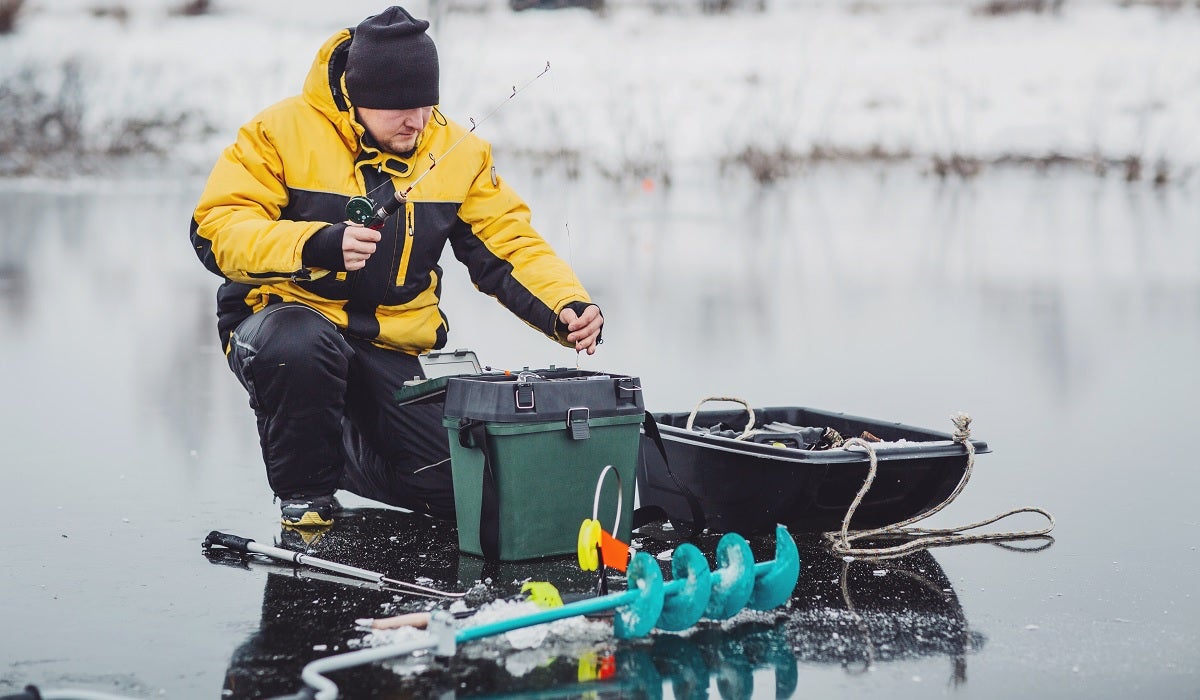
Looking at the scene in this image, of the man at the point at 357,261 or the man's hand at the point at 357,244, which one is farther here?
the man at the point at 357,261

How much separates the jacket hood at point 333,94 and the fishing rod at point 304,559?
1032 mm

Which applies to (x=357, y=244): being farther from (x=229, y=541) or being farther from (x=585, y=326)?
(x=229, y=541)

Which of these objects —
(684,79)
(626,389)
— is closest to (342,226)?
(626,389)

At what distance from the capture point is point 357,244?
333cm

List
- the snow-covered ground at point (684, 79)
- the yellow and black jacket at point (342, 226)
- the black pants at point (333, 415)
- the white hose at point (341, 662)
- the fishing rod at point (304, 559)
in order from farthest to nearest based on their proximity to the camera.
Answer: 1. the snow-covered ground at point (684, 79)
2. the black pants at point (333, 415)
3. the yellow and black jacket at point (342, 226)
4. the fishing rod at point (304, 559)
5. the white hose at point (341, 662)

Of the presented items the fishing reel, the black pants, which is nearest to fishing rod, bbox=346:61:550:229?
the fishing reel

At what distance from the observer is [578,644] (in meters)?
2.72

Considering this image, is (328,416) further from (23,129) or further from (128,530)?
(23,129)

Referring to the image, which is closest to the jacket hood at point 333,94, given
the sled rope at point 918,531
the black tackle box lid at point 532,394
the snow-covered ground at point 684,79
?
the black tackle box lid at point 532,394

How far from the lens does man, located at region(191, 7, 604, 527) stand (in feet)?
11.6

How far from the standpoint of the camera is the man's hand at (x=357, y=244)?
333cm

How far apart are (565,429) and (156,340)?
4127 millimetres

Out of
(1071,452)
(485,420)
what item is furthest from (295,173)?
(1071,452)

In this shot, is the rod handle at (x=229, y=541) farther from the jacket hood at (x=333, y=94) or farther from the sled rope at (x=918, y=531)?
the sled rope at (x=918, y=531)
